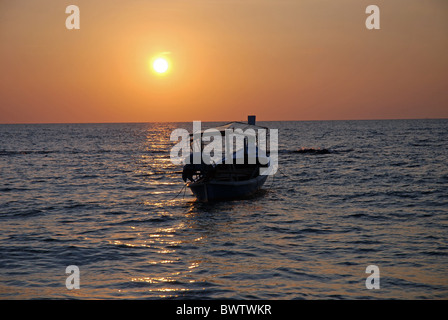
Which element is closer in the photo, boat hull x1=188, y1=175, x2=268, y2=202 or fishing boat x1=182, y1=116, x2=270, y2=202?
fishing boat x1=182, y1=116, x2=270, y2=202

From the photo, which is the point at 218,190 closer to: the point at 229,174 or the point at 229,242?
the point at 229,174

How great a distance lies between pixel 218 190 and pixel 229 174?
2366 mm

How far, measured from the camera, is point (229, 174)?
2966cm

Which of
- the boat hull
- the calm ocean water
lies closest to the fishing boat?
the boat hull

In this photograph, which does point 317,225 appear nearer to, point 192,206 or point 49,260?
point 192,206

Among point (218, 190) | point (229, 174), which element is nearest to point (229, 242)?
point (218, 190)

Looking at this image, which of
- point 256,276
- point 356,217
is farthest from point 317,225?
point 256,276

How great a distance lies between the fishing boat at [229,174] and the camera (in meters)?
27.0

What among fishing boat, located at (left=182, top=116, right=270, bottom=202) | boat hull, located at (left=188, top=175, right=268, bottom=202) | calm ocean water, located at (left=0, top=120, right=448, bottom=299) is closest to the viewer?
calm ocean water, located at (left=0, top=120, right=448, bottom=299)

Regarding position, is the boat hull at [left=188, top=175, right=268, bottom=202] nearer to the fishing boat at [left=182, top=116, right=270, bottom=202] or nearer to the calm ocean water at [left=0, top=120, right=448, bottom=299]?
the fishing boat at [left=182, top=116, right=270, bottom=202]

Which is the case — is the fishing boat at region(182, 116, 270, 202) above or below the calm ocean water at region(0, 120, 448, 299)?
above

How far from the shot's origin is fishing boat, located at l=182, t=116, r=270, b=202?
27.0m

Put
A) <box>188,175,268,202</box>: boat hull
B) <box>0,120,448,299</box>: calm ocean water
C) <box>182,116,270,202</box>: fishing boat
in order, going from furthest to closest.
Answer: <box>188,175,268,202</box>: boat hull → <box>182,116,270,202</box>: fishing boat → <box>0,120,448,299</box>: calm ocean water
